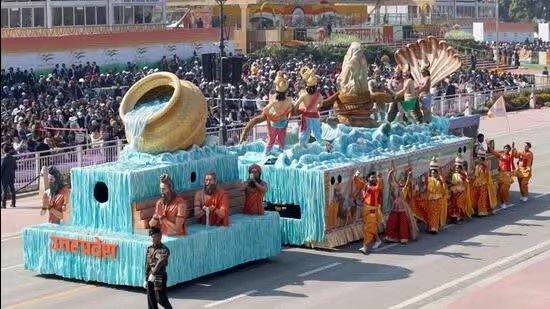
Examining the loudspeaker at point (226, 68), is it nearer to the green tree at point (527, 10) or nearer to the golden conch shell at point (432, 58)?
the golden conch shell at point (432, 58)

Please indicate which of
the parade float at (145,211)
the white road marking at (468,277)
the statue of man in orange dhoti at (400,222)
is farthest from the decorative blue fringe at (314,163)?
the white road marking at (468,277)

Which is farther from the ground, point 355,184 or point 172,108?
point 172,108

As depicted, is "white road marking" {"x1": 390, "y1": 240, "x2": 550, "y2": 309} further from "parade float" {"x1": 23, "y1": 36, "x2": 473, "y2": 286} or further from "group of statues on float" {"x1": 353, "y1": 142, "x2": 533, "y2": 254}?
"parade float" {"x1": 23, "y1": 36, "x2": 473, "y2": 286}

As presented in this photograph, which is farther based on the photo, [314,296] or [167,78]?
[167,78]

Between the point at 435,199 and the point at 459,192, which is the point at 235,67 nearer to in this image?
the point at 459,192

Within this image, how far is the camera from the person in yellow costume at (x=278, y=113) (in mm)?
17781

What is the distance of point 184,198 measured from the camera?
15344mm

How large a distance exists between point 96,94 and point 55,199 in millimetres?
20722

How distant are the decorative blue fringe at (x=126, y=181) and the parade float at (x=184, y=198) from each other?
0.01m

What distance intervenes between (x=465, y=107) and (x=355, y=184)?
23.9 m

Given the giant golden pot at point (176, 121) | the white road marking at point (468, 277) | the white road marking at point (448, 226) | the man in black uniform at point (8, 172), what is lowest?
the white road marking at point (468, 277)

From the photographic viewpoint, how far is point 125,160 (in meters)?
15.6

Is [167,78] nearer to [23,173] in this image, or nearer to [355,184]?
[355,184]

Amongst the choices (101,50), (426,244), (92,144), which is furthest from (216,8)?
(426,244)
